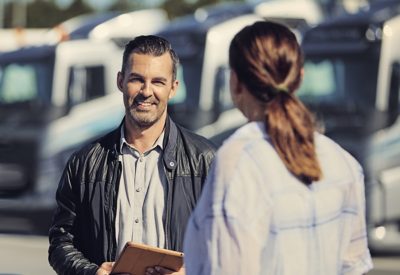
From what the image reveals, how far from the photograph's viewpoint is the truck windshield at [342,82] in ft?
49.2

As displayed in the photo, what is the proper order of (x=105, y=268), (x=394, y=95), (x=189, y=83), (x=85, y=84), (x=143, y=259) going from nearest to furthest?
(x=143, y=259), (x=105, y=268), (x=394, y=95), (x=189, y=83), (x=85, y=84)

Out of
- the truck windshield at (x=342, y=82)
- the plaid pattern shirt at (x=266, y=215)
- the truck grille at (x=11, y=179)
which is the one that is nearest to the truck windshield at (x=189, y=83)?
the truck windshield at (x=342, y=82)

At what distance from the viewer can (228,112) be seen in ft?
53.7

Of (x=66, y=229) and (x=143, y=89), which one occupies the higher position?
(x=143, y=89)

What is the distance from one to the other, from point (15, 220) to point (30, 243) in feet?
5.99

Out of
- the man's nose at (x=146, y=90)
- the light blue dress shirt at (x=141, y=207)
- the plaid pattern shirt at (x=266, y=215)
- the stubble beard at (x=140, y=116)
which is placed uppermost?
the man's nose at (x=146, y=90)

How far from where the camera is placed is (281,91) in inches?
125

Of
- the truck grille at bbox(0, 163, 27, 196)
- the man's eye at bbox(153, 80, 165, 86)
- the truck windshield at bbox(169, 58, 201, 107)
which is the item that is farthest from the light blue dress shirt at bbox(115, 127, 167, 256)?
the truck grille at bbox(0, 163, 27, 196)

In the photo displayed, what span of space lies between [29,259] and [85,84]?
3.69 metres

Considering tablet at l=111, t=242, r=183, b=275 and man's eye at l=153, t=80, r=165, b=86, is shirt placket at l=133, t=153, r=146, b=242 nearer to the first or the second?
tablet at l=111, t=242, r=183, b=275

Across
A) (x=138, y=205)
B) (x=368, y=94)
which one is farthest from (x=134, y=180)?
(x=368, y=94)

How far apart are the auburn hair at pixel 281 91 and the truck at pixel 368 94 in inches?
441

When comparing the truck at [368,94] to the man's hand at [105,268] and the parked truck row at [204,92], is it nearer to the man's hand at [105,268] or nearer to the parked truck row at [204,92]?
the parked truck row at [204,92]

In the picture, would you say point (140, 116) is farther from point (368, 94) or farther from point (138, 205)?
point (368, 94)
